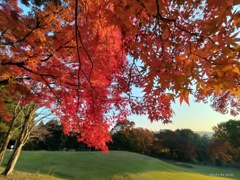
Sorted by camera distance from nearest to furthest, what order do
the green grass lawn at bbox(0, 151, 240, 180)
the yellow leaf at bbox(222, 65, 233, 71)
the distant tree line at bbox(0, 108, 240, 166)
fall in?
the yellow leaf at bbox(222, 65, 233, 71) → the green grass lawn at bbox(0, 151, 240, 180) → the distant tree line at bbox(0, 108, 240, 166)

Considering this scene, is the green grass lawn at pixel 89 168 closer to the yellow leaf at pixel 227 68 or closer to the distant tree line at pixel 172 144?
the distant tree line at pixel 172 144

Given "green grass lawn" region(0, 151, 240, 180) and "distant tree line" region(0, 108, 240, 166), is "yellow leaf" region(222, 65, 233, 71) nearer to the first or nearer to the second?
"green grass lawn" region(0, 151, 240, 180)

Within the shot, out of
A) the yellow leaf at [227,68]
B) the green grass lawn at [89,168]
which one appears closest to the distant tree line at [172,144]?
the green grass lawn at [89,168]

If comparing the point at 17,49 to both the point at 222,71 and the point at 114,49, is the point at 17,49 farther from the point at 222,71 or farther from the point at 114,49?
the point at 222,71

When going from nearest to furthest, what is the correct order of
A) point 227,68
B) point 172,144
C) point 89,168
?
point 227,68, point 89,168, point 172,144

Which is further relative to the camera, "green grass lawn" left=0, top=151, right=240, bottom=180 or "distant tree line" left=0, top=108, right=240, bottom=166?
"distant tree line" left=0, top=108, right=240, bottom=166

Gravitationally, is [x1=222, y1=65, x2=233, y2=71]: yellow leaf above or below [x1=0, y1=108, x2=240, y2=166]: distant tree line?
below

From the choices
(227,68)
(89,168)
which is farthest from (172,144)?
(227,68)

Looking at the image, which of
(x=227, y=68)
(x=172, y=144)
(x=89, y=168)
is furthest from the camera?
(x=172, y=144)

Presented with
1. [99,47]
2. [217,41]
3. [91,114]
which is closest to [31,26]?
[99,47]

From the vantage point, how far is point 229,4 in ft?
5.26

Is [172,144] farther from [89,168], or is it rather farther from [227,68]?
[227,68]

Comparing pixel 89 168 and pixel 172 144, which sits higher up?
pixel 172 144

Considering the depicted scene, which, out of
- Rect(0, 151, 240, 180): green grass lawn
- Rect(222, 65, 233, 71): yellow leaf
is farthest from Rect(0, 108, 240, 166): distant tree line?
Rect(222, 65, 233, 71): yellow leaf
